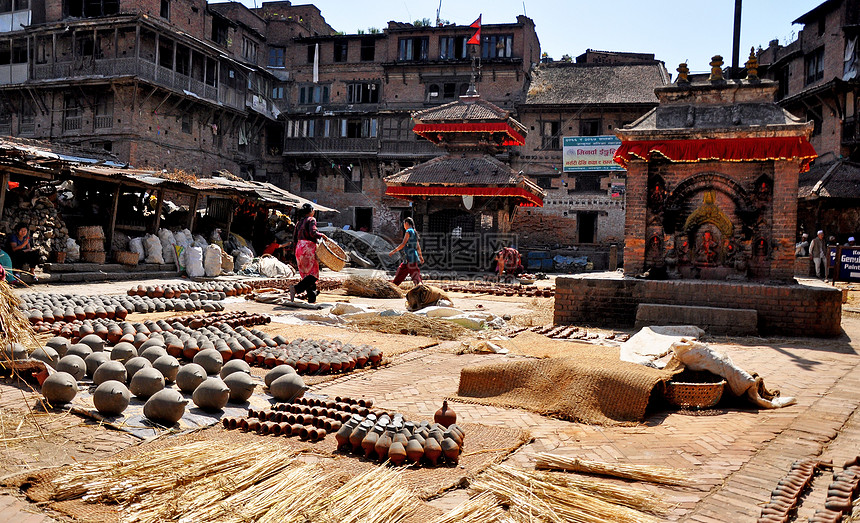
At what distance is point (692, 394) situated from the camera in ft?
19.1

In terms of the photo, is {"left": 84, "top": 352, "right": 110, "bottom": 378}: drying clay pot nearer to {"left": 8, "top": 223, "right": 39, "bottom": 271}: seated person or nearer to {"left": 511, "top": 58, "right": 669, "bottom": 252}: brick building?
{"left": 8, "top": 223, "right": 39, "bottom": 271}: seated person

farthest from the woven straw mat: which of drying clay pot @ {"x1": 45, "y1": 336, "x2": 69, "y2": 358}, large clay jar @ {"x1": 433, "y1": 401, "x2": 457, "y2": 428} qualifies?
drying clay pot @ {"x1": 45, "y1": 336, "x2": 69, "y2": 358}

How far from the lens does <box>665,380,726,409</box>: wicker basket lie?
19.0 ft

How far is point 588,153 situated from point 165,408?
34670 mm

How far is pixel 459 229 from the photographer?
2772cm

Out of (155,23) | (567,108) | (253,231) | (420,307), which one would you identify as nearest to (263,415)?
(420,307)

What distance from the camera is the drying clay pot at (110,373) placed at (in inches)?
212

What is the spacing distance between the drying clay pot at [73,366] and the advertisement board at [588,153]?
33768 millimetres

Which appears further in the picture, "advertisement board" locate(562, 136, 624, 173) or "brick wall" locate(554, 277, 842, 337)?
"advertisement board" locate(562, 136, 624, 173)

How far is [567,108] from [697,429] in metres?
34.0

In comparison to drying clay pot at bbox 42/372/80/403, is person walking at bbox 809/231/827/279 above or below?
above

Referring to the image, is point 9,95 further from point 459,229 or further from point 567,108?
point 567,108

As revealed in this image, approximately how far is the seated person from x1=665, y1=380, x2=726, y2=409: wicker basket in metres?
14.0

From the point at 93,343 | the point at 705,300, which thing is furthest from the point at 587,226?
the point at 93,343
